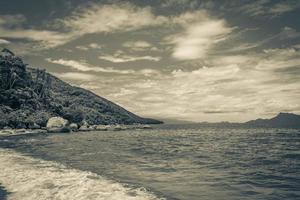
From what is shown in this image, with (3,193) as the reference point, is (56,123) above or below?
above

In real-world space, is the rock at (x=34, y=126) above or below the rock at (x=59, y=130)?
above

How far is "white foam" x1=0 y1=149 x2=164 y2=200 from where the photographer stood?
11023 mm

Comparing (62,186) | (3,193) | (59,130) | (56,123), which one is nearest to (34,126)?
(56,123)

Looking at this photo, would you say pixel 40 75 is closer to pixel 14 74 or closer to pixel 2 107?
pixel 14 74

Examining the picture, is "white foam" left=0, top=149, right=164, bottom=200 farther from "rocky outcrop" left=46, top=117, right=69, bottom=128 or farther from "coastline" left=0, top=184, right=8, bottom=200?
"rocky outcrop" left=46, top=117, right=69, bottom=128

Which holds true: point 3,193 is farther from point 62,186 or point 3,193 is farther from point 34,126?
point 34,126

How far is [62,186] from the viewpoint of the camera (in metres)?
12.7

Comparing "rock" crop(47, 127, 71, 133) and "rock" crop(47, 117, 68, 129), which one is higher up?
"rock" crop(47, 117, 68, 129)

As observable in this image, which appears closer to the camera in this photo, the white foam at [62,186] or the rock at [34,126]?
the white foam at [62,186]

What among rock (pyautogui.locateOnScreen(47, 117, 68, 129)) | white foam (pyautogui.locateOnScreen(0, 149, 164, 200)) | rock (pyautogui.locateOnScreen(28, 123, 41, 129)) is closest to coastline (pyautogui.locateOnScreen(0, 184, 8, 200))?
white foam (pyautogui.locateOnScreen(0, 149, 164, 200))

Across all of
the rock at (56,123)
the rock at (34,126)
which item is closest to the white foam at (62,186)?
the rock at (56,123)

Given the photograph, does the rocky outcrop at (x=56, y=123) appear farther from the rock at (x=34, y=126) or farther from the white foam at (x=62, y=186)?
the white foam at (x=62, y=186)

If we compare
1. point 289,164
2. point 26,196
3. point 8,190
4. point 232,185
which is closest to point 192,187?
point 232,185

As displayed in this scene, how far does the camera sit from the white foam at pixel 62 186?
11.0m
